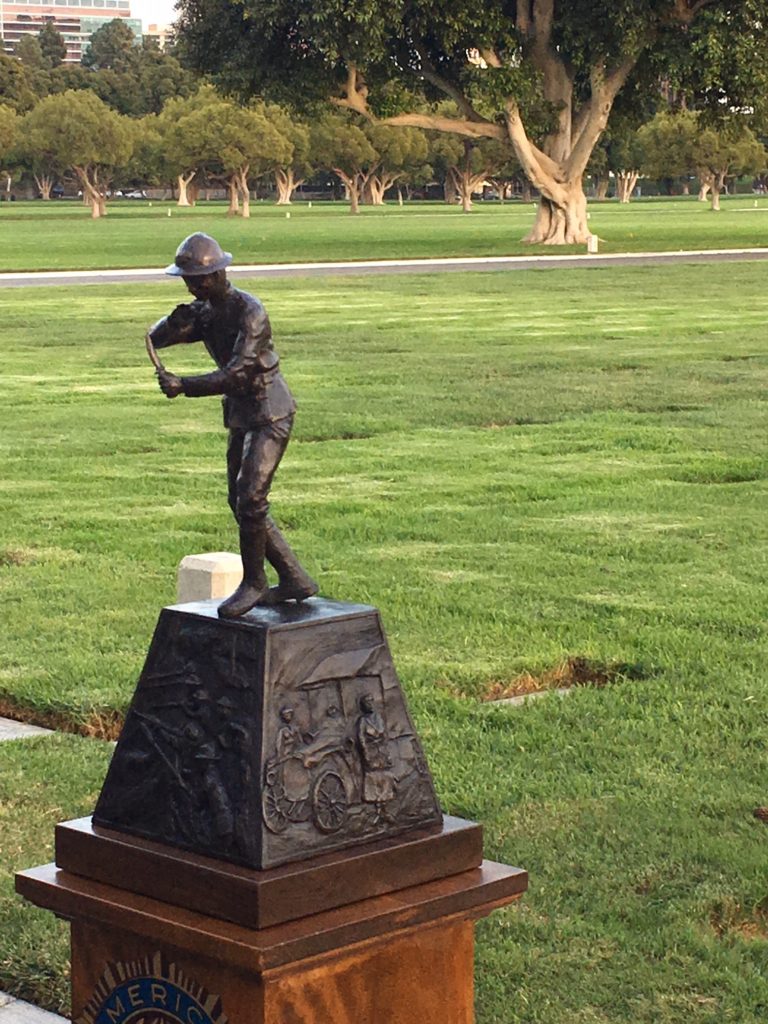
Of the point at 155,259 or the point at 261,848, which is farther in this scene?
the point at 155,259

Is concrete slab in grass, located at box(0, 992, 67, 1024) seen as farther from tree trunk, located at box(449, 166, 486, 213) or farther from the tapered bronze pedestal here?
tree trunk, located at box(449, 166, 486, 213)

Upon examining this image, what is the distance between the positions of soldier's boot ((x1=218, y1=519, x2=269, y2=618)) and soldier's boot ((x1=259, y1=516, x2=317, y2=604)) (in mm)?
21

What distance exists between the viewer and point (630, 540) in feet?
31.6

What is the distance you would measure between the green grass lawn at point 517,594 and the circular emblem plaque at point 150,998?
1310 mm

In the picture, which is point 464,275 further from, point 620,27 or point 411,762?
point 411,762

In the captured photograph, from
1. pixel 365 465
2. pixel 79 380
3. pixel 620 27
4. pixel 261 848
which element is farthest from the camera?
pixel 620 27

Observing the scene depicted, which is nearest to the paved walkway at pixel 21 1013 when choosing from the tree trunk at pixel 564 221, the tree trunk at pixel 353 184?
the tree trunk at pixel 564 221

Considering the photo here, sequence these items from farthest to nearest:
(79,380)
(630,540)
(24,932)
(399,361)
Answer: (399,361) → (79,380) → (630,540) → (24,932)

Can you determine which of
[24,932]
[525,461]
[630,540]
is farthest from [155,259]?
[24,932]

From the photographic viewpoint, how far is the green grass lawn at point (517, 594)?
4.68 metres

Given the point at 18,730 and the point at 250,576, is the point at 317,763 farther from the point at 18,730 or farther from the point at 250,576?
the point at 18,730

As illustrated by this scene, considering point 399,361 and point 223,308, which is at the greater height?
point 223,308

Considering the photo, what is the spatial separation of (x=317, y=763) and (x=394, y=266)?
35.1 meters

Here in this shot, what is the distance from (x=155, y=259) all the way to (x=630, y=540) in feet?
106
